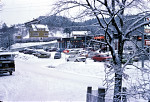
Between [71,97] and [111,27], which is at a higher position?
[111,27]

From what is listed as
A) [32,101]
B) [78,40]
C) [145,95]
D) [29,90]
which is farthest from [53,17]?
[78,40]

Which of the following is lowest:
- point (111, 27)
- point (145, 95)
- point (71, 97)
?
point (71, 97)

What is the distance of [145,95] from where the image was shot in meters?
4.78

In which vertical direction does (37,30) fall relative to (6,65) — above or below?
above

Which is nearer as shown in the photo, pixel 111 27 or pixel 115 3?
pixel 115 3

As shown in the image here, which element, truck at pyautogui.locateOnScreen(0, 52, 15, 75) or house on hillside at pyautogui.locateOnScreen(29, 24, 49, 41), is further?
house on hillside at pyautogui.locateOnScreen(29, 24, 49, 41)

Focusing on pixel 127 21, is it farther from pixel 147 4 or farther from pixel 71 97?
pixel 71 97

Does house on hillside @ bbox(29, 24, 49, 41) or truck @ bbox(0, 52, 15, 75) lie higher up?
house on hillside @ bbox(29, 24, 49, 41)

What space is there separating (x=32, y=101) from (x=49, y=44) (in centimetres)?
4996

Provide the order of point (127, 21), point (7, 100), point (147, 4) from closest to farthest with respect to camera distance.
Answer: point (147, 4)
point (127, 21)
point (7, 100)

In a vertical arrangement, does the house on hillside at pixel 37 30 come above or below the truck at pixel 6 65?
above

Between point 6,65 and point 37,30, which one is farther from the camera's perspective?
point 37,30

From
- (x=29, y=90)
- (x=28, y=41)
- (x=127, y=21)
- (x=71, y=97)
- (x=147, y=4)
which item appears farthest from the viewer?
(x=28, y=41)

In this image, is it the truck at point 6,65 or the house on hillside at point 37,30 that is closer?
the truck at point 6,65
